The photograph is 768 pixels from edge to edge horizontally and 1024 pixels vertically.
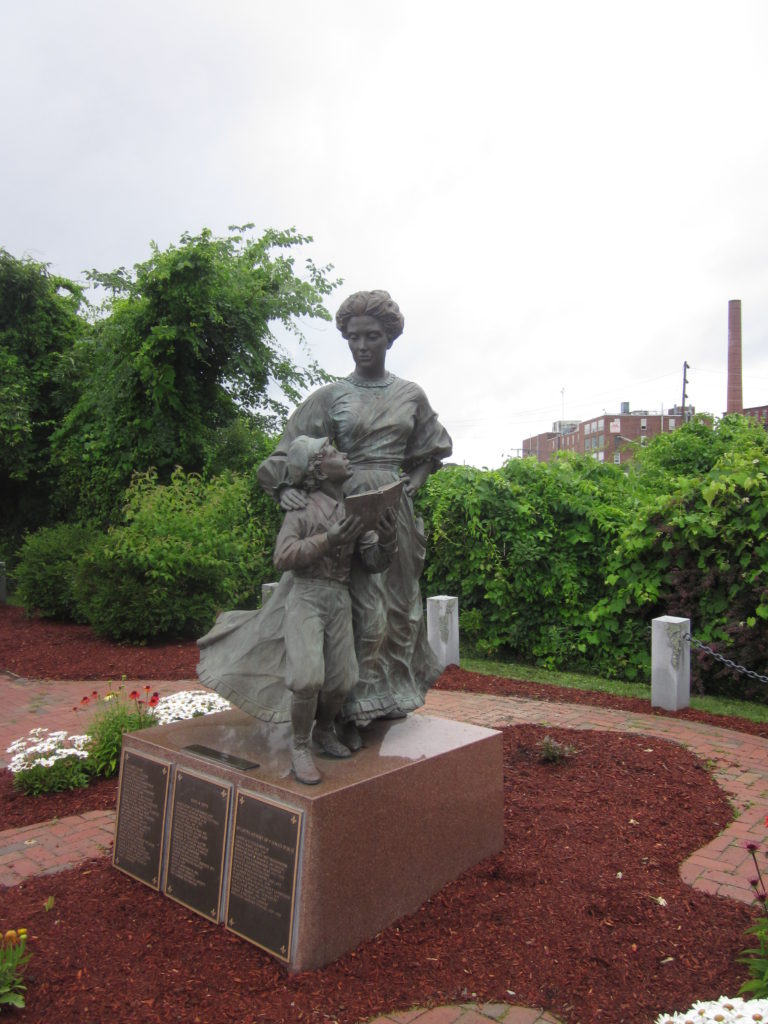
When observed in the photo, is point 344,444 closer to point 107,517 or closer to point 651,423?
point 107,517

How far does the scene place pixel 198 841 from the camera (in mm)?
3400

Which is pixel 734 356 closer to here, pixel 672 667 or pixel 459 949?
pixel 672 667

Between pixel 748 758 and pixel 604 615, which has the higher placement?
pixel 604 615

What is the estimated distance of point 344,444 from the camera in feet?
12.8

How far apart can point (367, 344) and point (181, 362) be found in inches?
418

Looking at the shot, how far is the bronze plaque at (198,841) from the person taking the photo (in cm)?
329

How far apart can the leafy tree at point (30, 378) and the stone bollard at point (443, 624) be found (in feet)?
32.2

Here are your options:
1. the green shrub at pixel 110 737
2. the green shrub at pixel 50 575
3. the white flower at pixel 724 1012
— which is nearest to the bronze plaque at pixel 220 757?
the green shrub at pixel 110 737

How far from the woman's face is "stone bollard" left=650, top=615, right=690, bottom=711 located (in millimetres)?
4397

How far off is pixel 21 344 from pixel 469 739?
49.7 ft

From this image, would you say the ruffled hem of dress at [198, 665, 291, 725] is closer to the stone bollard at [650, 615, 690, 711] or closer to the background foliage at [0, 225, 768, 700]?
the stone bollard at [650, 615, 690, 711]

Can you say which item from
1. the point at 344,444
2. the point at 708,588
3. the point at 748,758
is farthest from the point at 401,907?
the point at 708,588

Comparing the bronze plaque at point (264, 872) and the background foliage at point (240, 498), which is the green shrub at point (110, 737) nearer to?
the bronze plaque at point (264, 872)

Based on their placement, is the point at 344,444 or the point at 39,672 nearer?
the point at 344,444
